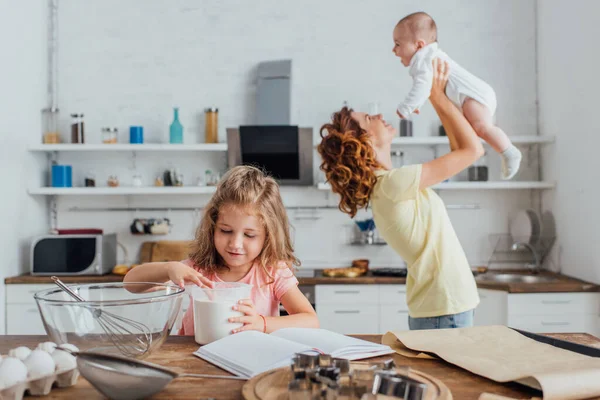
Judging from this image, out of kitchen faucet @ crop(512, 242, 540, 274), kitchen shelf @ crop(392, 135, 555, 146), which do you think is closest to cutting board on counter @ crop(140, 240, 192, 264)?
kitchen shelf @ crop(392, 135, 555, 146)

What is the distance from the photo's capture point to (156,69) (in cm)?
425

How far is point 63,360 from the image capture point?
1.00m

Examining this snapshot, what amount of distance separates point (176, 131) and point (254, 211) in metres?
2.53

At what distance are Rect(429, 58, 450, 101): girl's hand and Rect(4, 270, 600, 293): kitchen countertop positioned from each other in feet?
4.50

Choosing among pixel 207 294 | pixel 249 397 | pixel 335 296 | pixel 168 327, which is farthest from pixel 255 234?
pixel 335 296

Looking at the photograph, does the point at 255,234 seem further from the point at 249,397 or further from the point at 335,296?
the point at 335,296

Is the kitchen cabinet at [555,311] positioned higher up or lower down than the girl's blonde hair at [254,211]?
lower down

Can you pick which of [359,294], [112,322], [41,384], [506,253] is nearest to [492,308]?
[359,294]

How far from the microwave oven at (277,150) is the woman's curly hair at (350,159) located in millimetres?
1655

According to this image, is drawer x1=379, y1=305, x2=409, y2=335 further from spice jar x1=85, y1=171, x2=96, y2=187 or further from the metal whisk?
the metal whisk

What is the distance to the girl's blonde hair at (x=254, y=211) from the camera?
1.67 m

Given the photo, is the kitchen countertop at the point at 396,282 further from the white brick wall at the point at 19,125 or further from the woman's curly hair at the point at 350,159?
the woman's curly hair at the point at 350,159

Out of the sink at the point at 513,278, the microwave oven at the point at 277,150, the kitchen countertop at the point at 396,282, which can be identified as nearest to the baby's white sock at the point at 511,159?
the kitchen countertop at the point at 396,282

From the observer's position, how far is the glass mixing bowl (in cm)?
106
